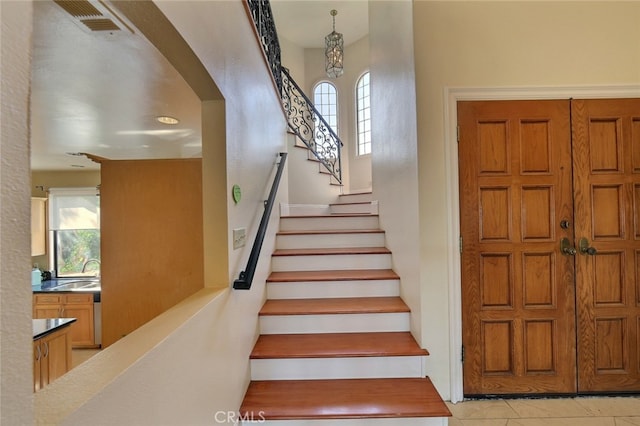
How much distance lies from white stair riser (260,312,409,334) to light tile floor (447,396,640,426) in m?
0.66

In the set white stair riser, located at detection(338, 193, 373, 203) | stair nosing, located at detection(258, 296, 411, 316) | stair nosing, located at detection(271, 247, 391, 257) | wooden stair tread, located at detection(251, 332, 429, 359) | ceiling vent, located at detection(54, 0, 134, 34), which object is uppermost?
ceiling vent, located at detection(54, 0, 134, 34)

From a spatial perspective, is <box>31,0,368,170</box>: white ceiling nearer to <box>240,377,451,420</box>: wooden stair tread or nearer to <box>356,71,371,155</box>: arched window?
<box>240,377,451,420</box>: wooden stair tread

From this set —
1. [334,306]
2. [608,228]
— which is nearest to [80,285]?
[334,306]

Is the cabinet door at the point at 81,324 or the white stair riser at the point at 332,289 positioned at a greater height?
the white stair riser at the point at 332,289

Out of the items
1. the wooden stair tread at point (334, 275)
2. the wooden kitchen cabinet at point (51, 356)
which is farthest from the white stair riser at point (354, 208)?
the wooden kitchen cabinet at point (51, 356)

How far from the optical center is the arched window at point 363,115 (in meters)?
5.64

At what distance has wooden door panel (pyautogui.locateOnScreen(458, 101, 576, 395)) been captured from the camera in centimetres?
200

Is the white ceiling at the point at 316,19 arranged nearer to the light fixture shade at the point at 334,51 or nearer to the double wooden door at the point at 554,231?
the light fixture shade at the point at 334,51

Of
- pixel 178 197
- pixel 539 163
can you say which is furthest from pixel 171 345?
pixel 539 163

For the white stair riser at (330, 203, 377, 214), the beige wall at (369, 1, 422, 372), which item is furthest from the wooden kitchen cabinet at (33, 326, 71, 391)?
the white stair riser at (330, 203, 377, 214)

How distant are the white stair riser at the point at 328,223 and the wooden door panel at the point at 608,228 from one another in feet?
5.88

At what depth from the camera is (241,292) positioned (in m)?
1.58

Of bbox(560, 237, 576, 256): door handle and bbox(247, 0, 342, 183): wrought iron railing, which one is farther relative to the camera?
bbox(247, 0, 342, 183): wrought iron railing

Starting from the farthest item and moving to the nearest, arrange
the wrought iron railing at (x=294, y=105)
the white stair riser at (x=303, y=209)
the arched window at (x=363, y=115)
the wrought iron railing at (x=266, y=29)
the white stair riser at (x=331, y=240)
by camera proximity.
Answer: the arched window at (x=363, y=115)
the white stair riser at (x=303, y=209)
the white stair riser at (x=331, y=240)
the wrought iron railing at (x=294, y=105)
the wrought iron railing at (x=266, y=29)
